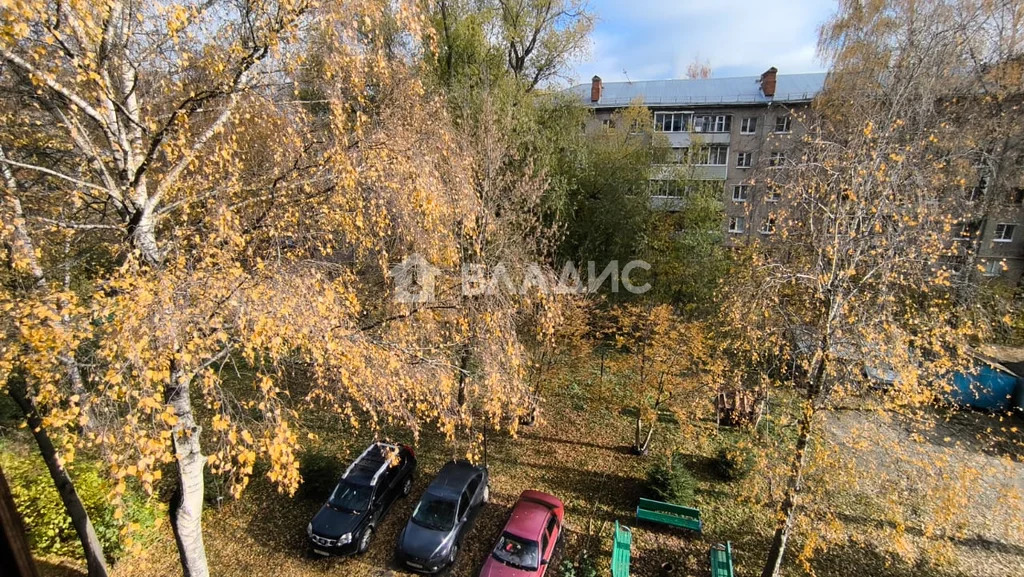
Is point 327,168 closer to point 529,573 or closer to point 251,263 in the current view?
point 251,263

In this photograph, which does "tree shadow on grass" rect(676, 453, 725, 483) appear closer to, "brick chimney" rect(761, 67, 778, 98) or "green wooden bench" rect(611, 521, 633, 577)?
"green wooden bench" rect(611, 521, 633, 577)

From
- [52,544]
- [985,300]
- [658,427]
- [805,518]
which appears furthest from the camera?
[985,300]

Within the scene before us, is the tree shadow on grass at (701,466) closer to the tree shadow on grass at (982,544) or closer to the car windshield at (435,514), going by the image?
the tree shadow on grass at (982,544)

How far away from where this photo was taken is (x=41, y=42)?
4.29 meters

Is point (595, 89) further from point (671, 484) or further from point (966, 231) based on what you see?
Answer: point (671, 484)

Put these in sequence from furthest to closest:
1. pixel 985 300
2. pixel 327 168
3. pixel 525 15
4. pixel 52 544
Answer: pixel 525 15
pixel 985 300
pixel 52 544
pixel 327 168

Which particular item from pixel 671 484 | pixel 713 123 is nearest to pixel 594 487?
pixel 671 484

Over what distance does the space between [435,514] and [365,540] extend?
4.96 ft

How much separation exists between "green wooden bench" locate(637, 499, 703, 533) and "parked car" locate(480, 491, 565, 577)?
2.06 m

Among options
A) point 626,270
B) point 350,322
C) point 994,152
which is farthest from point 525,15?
point 994,152

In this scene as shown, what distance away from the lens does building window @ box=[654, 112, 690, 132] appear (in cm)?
3011

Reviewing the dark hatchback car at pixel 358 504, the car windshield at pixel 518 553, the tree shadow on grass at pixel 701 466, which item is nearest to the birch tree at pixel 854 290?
the tree shadow on grass at pixel 701 466

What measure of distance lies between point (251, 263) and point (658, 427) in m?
12.1

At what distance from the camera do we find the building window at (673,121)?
3011 centimetres
